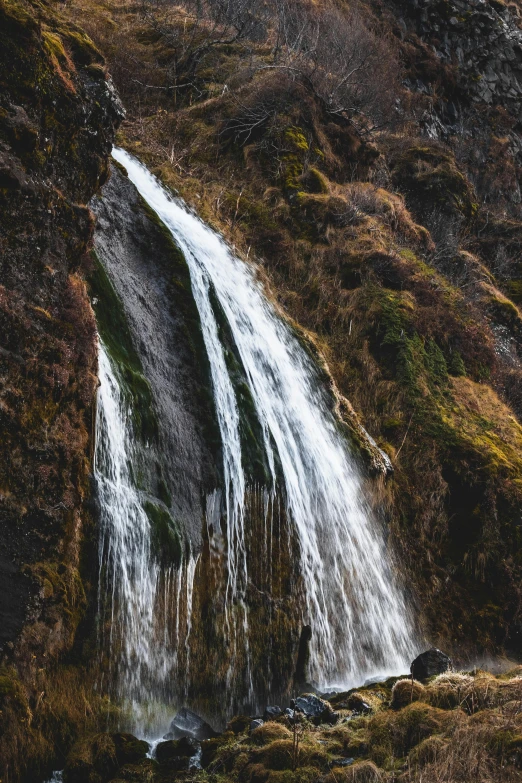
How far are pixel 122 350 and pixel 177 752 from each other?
13.9 ft

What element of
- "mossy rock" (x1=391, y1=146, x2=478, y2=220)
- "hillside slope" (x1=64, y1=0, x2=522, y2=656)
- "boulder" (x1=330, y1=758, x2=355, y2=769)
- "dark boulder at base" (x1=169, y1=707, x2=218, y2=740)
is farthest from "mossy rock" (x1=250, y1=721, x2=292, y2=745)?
"mossy rock" (x1=391, y1=146, x2=478, y2=220)

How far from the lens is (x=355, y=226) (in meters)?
15.6

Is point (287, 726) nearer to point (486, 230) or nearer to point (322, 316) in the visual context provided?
point (322, 316)

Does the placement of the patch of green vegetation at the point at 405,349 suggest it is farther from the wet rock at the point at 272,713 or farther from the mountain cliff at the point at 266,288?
the wet rock at the point at 272,713

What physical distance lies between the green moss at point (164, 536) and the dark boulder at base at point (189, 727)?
136 centimetres

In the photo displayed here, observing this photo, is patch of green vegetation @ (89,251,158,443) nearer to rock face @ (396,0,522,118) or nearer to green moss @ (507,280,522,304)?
green moss @ (507,280,522,304)

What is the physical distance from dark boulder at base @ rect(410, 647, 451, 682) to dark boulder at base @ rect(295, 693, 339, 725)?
121 centimetres

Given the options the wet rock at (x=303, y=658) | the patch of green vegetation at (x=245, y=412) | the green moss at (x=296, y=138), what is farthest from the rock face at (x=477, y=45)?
the wet rock at (x=303, y=658)

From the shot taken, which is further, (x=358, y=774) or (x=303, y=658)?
(x=303, y=658)

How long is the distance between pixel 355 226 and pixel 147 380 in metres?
9.30

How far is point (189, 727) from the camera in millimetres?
5898

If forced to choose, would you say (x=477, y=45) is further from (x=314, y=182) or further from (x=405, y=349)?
(x=405, y=349)

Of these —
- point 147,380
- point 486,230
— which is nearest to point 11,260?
point 147,380

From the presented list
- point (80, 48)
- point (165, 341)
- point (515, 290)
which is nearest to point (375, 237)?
point (165, 341)
